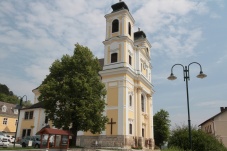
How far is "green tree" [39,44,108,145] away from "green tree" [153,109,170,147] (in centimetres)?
2641

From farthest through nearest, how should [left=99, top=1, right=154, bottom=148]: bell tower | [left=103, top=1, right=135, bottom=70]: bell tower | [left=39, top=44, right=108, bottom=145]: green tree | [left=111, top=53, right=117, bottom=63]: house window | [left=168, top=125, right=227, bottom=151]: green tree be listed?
[left=111, top=53, right=117, bottom=63]: house window < [left=103, top=1, right=135, bottom=70]: bell tower < [left=99, top=1, right=154, bottom=148]: bell tower < [left=39, top=44, right=108, bottom=145]: green tree < [left=168, top=125, right=227, bottom=151]: green tree

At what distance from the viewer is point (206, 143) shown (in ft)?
63.8

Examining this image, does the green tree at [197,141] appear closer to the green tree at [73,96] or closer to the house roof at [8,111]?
the green tree at [73,96]

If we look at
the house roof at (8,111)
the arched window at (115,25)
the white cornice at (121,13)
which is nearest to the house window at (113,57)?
the arched window at (115,25)

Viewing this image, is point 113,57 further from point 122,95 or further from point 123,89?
point 122,95

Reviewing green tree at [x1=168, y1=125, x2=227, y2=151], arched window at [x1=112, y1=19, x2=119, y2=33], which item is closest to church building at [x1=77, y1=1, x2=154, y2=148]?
arched window at [x1=112, y1=19, x2=119, y2=33]

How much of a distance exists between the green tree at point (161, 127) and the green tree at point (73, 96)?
1040 inches

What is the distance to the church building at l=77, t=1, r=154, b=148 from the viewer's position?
34406mm

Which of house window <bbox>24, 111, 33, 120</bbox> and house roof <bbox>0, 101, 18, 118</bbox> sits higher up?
house roof <bbox>0, 101, 18, 118</bbox>

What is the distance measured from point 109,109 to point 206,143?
59.0ft

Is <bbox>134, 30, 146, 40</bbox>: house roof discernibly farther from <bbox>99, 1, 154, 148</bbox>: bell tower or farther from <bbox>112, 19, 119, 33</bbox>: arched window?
<bbox>112, 19, 119, 33</bbox>: arched window

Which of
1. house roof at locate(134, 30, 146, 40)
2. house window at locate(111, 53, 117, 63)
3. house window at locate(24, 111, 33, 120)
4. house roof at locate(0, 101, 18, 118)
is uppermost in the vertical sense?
house roof at locate(134, 30, 146, 40)

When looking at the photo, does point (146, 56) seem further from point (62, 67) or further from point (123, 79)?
point (62, 67)

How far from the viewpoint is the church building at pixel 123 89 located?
34406 mm
